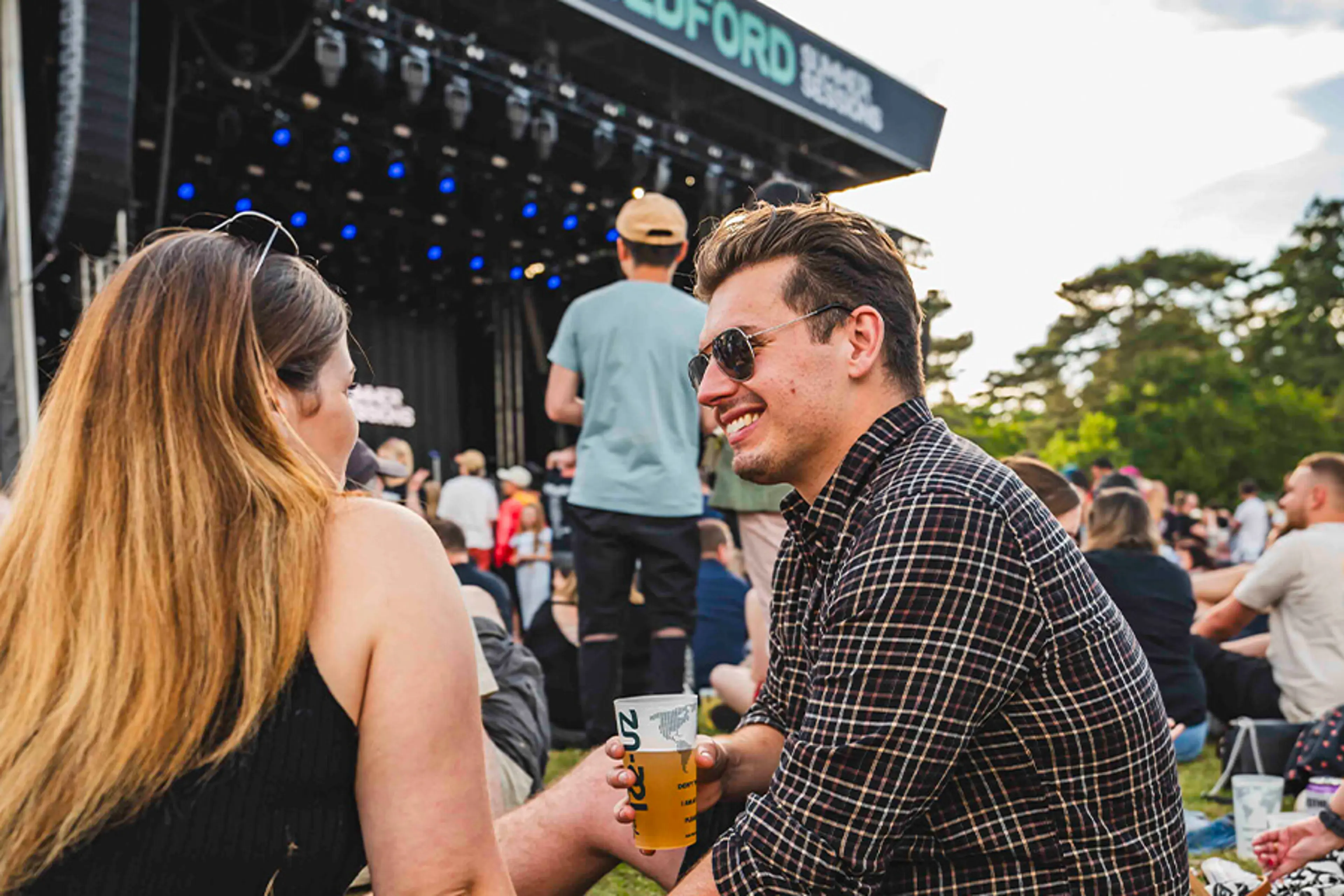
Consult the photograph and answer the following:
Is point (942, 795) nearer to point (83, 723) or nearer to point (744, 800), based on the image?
point (744, 800)

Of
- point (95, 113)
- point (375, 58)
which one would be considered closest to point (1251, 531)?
point (375, 58)

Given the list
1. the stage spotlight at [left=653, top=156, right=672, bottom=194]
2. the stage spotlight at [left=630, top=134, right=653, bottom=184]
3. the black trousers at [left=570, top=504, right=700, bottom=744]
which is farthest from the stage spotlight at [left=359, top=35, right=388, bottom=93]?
the black trousers at [left=570, top=504, right=700, bottom=744]

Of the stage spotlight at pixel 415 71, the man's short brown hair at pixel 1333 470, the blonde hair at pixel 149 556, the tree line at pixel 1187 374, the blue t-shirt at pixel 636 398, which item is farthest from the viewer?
the tree line at pixel 1187 374

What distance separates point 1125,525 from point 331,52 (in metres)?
7.65

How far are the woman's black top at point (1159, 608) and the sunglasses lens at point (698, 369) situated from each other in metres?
2.82

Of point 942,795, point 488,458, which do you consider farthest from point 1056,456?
point 942,795

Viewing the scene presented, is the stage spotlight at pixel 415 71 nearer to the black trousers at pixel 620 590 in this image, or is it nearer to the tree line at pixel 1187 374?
the black trousers at pixel 620 590

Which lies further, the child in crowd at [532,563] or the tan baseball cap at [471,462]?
the tan baseball cap at [471,462]

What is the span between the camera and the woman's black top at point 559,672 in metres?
5.07

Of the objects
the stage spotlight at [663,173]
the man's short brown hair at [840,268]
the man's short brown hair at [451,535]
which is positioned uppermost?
the stage spotlight at [663,173]

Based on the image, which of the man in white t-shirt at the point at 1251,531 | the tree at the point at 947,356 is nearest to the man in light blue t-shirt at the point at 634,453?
the man in white t-shirt at the point at 1251,531

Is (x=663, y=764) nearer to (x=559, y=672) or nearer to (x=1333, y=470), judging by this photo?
(x=559, y=672)

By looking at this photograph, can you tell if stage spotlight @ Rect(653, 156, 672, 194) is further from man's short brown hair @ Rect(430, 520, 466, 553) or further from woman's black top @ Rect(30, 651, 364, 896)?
woman's black top @ Rect(30, 651, 364, 896)

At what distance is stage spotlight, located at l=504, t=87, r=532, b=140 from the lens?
11.0 m
